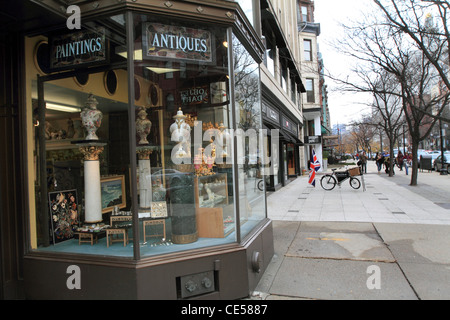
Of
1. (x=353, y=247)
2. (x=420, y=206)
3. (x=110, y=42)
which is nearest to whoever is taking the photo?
(x=110, y=42)

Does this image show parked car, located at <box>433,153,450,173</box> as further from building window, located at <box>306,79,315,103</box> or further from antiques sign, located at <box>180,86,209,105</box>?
antiques sign, located at <box>180,86,209,105</box>

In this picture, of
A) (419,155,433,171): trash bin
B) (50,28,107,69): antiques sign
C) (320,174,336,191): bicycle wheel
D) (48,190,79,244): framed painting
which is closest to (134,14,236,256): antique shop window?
(50,28,107,69): antiques sign

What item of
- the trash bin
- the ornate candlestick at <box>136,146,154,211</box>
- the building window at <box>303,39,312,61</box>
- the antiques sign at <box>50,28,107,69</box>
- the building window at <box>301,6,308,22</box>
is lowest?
the trash bin

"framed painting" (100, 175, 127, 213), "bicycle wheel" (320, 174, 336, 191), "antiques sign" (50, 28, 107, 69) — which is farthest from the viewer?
"bicycle wheel" (320, 174, 336, 191)

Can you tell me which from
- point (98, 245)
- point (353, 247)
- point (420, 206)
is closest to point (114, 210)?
point (98, 245)

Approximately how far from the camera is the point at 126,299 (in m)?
3.32

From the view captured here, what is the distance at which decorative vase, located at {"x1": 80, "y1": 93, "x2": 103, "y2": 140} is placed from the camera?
4449 mm

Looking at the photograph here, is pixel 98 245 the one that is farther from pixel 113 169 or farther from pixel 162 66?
pixel 162 66

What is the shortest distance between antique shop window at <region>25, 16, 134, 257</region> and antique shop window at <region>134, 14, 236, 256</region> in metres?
0.38

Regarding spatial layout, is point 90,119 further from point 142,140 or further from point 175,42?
point 175,42

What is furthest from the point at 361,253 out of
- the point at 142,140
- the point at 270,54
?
the point at 270,54

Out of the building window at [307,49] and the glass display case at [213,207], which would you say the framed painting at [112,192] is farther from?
the building window at [307,49]

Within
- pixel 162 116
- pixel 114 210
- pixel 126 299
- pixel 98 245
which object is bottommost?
pixel 126 299
